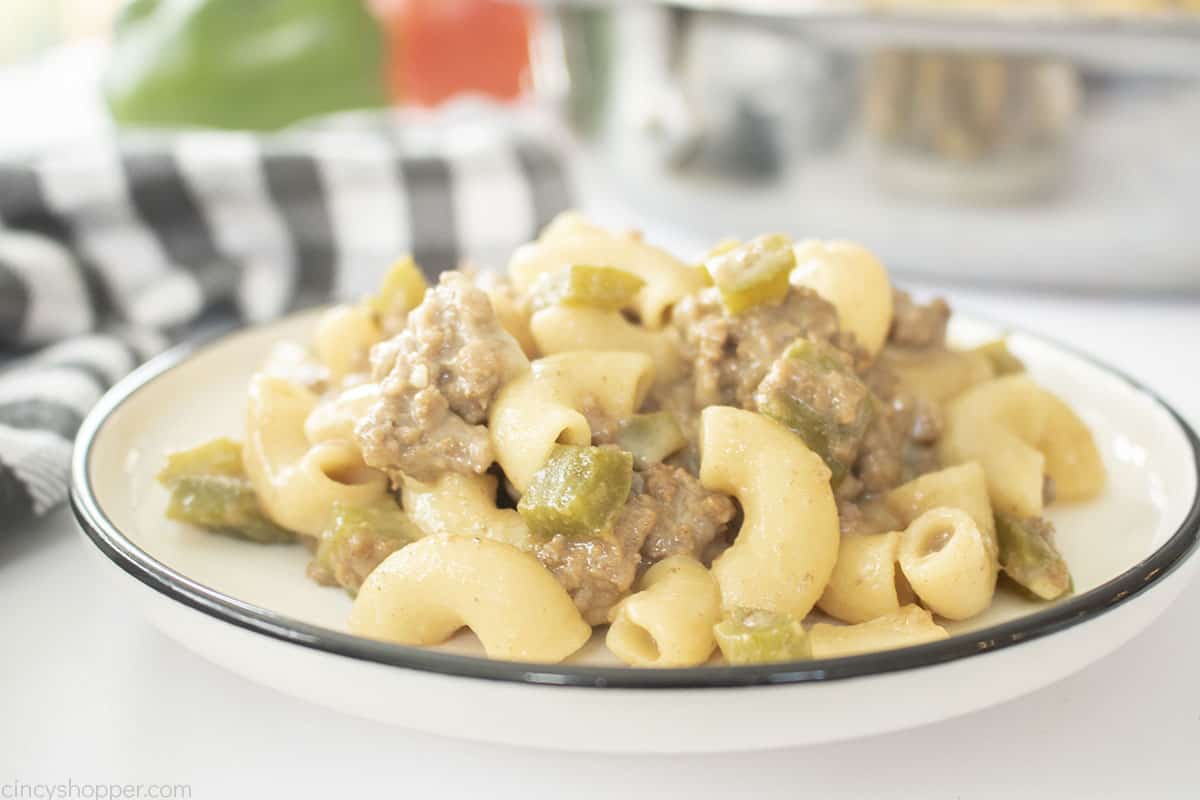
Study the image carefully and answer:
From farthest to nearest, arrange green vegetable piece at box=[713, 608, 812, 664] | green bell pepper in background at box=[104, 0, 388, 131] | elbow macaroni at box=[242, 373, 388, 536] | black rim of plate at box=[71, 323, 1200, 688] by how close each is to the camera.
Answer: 1. green bell pepper in background at box=[104, 0, 388, 131]
2. elbow macaroni at box=[242, 373, 388, 536]
3. green vegetable piece at box=[713, 608, 812, 664]
4. black rim of plate at box=[71, 323, 1200, 688]

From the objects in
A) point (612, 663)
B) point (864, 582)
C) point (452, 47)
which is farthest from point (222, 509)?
point (452, 47)

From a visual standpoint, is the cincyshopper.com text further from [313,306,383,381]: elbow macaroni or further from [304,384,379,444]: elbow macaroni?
[313,306,383,381]: elbow macaroni

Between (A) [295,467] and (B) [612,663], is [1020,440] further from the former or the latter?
(A) [295,467]

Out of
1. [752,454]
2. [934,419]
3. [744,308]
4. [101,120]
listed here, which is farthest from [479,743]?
[101,120]

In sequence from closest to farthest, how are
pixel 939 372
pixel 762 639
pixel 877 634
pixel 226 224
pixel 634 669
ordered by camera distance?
pixel 634 669
pixel 762 639
pixel 877 634
pixel 939 372
pixel 226 224

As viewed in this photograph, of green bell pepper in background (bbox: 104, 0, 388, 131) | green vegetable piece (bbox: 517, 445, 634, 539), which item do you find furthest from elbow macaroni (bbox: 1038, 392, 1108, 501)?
green bell pepper in background (bbox: 104, 0, 388, 131)

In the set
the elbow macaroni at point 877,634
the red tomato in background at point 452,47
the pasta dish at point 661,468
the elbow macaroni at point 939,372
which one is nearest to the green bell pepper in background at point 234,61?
the red tomato in background at point 452,47
